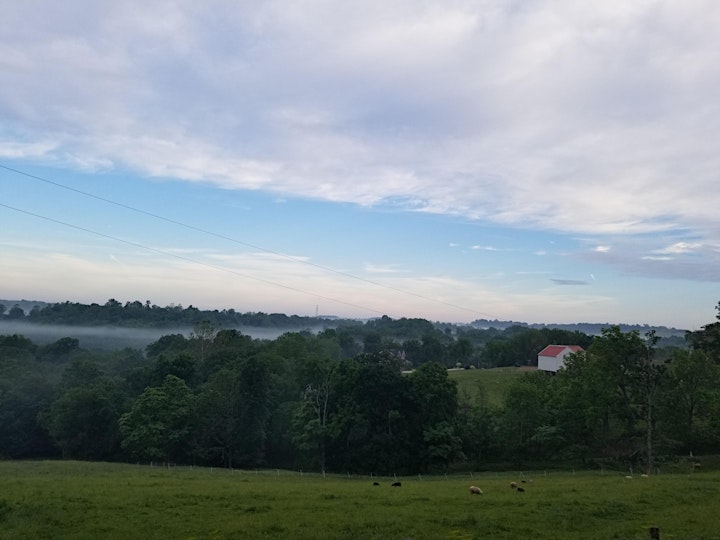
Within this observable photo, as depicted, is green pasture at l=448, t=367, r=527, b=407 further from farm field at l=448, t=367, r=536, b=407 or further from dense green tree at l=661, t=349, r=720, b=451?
dense green tree at l=661, t=349, r=720, b=451

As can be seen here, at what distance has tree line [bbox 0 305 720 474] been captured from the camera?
171 feet

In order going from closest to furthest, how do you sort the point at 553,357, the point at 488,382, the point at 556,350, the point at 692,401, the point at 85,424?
the point at 692,401 → the point at 85,424 → the point at 488,382 → the point at 553,357 → the point at 556,350

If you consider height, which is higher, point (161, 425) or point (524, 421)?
point (524, 421)

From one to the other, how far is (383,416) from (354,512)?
37307 mm

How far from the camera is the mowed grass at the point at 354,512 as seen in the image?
1669 centimetres

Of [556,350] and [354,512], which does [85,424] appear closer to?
[354,512]

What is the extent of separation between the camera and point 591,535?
54.4ft

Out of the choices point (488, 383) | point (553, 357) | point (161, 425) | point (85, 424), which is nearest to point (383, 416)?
point (161, 425)

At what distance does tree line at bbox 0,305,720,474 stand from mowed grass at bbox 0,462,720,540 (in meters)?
25.9

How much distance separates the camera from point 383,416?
55.8 metres

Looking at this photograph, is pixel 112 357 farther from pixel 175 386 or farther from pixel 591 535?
pixel 591 535

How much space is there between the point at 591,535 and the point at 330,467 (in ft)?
141

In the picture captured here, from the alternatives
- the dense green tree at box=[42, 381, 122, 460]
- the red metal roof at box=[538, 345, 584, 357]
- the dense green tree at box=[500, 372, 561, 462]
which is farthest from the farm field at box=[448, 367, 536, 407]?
the dense green tree at box=[42, 381, 122, 460]

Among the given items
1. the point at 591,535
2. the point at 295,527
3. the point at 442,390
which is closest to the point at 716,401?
the point at 442,390
